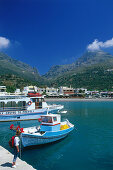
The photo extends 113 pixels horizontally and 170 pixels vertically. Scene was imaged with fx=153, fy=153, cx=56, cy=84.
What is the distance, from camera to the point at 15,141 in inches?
427

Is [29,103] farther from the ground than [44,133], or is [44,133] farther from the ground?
[29,103]

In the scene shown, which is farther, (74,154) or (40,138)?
(40,138)

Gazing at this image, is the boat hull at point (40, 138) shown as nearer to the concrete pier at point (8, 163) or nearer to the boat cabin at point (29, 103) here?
the concrete pier at point (8, 163)

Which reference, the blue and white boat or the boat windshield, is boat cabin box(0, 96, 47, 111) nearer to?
the blue and white boat

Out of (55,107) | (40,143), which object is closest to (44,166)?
(40,143)

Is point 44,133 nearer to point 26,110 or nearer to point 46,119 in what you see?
point 46,119

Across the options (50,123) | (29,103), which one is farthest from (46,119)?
(29,103)

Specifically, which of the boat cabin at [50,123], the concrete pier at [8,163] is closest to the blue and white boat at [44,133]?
the boat cabin at [50,123]

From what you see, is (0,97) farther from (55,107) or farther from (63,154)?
(63,154)

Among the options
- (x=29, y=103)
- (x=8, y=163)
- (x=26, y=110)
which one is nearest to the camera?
(x=8, y=163)

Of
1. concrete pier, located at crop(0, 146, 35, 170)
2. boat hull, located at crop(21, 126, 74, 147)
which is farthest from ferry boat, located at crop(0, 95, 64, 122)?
concrete pier, located at crop(0, 146, 35, 170)

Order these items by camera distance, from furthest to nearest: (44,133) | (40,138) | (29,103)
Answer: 1. (29,103)
2. (44,133)
3. (40,138)

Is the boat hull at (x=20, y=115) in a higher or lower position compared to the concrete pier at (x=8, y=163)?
lower

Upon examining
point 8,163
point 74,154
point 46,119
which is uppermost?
point 46,119
